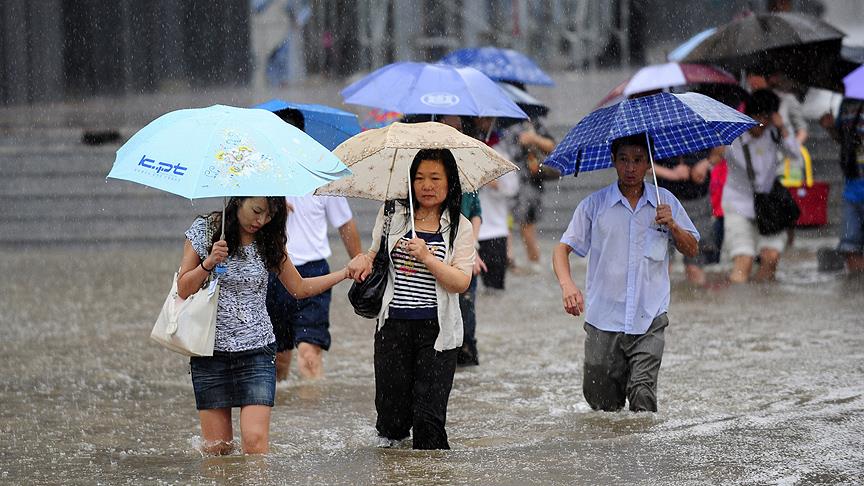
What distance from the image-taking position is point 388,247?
5992 millimetres

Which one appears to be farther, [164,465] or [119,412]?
[119,412]

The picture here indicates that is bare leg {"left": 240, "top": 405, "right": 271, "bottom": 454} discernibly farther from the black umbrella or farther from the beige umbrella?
the black umbrella

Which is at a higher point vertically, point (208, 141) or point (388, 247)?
point (208, 141)

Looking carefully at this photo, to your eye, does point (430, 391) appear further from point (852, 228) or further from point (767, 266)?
point (852, 228)

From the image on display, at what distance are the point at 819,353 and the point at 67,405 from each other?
4.90m

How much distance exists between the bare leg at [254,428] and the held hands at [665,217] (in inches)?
84.7

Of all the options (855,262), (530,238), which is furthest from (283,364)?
(855,262)

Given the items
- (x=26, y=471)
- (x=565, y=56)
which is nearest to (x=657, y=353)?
(x=26, y=471)

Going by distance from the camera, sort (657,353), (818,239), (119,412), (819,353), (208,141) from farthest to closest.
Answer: (818,239)
(819,353)
(119,412)
(657,353)
(208,141)

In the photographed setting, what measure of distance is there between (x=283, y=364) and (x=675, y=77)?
5.45 meters

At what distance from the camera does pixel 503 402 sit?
775 cm

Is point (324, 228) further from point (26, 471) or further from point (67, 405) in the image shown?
point (26, 471)

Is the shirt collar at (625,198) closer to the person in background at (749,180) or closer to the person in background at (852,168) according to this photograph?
the person in background at (749,180)

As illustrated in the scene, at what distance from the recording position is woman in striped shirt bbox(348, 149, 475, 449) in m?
5.93
